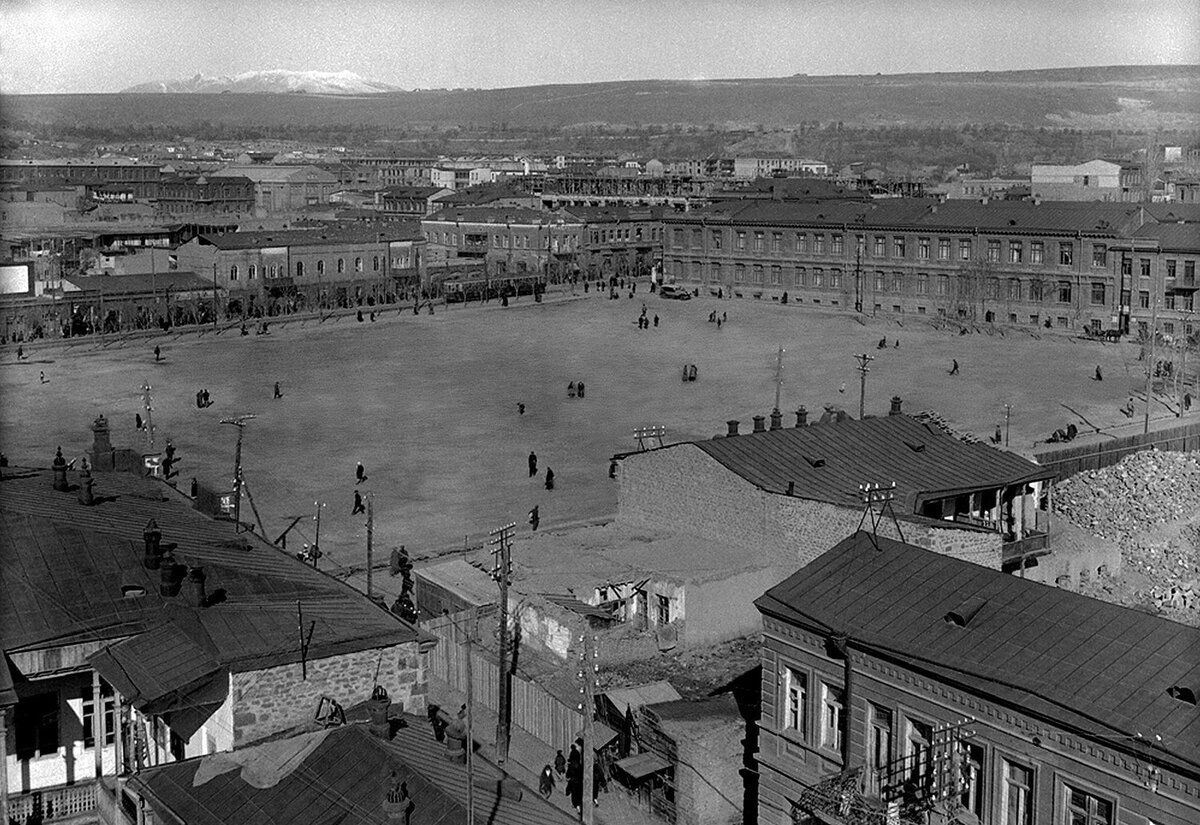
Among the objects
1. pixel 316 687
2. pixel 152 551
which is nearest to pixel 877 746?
pixel 316 687

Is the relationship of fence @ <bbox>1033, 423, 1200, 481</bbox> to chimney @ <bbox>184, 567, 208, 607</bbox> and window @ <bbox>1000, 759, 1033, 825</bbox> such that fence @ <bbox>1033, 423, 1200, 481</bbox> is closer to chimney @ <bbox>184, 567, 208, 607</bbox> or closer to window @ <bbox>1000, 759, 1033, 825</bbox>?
window @ <bbox>1000, 759, 1033, 825</bbox>

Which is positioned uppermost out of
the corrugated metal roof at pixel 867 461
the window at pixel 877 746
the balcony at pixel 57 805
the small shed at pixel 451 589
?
the corrugated metal roof at pixel 867 461

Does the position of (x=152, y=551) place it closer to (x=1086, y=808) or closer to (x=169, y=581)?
(x=169, y=581)

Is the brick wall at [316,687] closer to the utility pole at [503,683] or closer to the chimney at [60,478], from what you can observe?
the utility pole at [503,683]

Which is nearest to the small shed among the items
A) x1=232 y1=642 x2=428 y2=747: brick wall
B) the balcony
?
x1=232 y1=642 x2=428 y2=747: brick wall

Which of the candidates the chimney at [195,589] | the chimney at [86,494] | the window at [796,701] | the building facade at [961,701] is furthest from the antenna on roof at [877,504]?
the chimney at [86,494]

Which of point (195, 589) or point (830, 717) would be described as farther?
point (830, 717)
